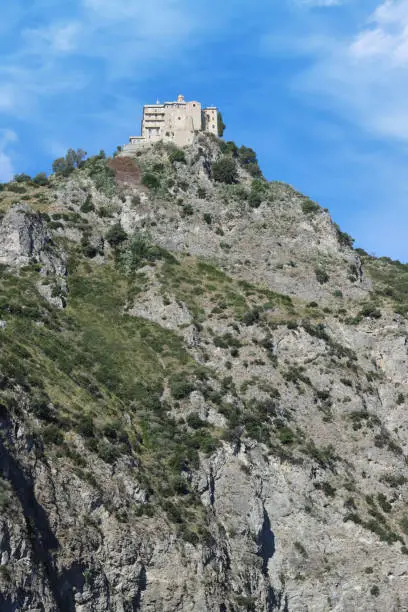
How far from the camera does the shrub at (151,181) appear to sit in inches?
4400

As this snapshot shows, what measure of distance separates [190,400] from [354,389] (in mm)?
17685

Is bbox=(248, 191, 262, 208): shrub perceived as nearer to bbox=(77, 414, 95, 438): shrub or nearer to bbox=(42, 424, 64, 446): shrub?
bbox=(77, 414, 95, 438): shrub

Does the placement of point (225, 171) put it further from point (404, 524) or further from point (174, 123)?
point (404, 524)

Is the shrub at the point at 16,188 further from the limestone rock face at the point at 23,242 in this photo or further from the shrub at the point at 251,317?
the shrub at the point at 251,317

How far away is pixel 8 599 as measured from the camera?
4447cm

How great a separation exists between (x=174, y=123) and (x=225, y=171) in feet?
49.9

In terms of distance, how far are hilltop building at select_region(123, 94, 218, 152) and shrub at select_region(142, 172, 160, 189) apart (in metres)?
13.4

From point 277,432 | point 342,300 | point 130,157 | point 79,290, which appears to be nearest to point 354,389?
point 277,432

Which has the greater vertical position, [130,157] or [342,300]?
[130,157]

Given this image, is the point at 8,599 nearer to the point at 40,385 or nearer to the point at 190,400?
the point at 40,385

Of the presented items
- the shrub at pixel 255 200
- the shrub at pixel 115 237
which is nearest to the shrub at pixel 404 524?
the shrub at pixel 115 237

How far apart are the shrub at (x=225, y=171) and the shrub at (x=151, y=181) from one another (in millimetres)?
9318

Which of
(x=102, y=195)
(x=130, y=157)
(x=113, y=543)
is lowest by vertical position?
(x=113, y=543)

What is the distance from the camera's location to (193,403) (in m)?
74.9
